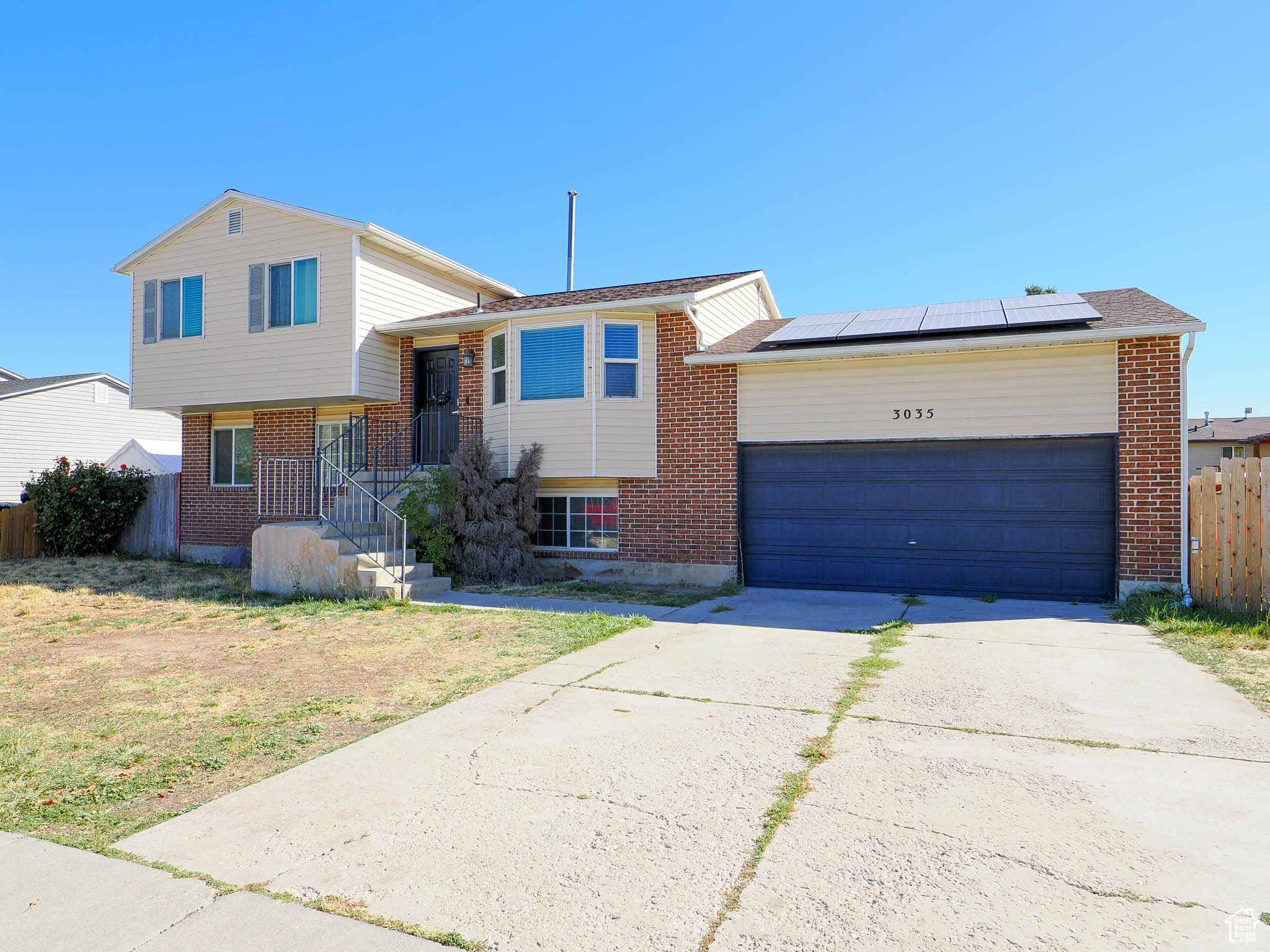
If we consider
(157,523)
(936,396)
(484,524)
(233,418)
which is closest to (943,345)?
(936,396)

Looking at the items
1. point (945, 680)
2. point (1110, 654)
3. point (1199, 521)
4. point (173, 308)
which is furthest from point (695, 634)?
point (173, 308)

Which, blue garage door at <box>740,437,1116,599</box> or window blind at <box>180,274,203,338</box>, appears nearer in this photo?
blue garage door at <box>740,437,1116,599</box>

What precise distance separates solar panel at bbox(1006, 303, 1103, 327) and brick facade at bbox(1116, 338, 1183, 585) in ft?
1.94

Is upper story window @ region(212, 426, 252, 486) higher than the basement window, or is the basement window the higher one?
upper story window @ region(212, 426, 252, 486)

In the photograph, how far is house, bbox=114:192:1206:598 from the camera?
34.3ft

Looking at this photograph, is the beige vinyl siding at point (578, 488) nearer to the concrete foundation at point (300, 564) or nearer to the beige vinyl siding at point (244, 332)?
the concrete foundation at point (300, 564)

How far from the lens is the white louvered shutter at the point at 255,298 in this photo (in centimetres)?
1463

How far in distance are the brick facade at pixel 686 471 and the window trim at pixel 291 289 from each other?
6154 millimetres

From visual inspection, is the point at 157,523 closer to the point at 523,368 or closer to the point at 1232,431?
the point at 523,368

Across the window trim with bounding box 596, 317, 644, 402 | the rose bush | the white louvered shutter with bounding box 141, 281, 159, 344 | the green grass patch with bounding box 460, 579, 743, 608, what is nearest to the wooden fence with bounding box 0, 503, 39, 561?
the rose bush

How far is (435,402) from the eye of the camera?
1485cm

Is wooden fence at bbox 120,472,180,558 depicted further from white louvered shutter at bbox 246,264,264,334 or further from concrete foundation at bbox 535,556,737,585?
concrete foundation at bbox 535,556,737,585

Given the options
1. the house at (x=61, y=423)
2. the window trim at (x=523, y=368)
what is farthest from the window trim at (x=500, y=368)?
the house at (x=61, y=423)

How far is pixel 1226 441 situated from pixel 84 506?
43.1 meters
